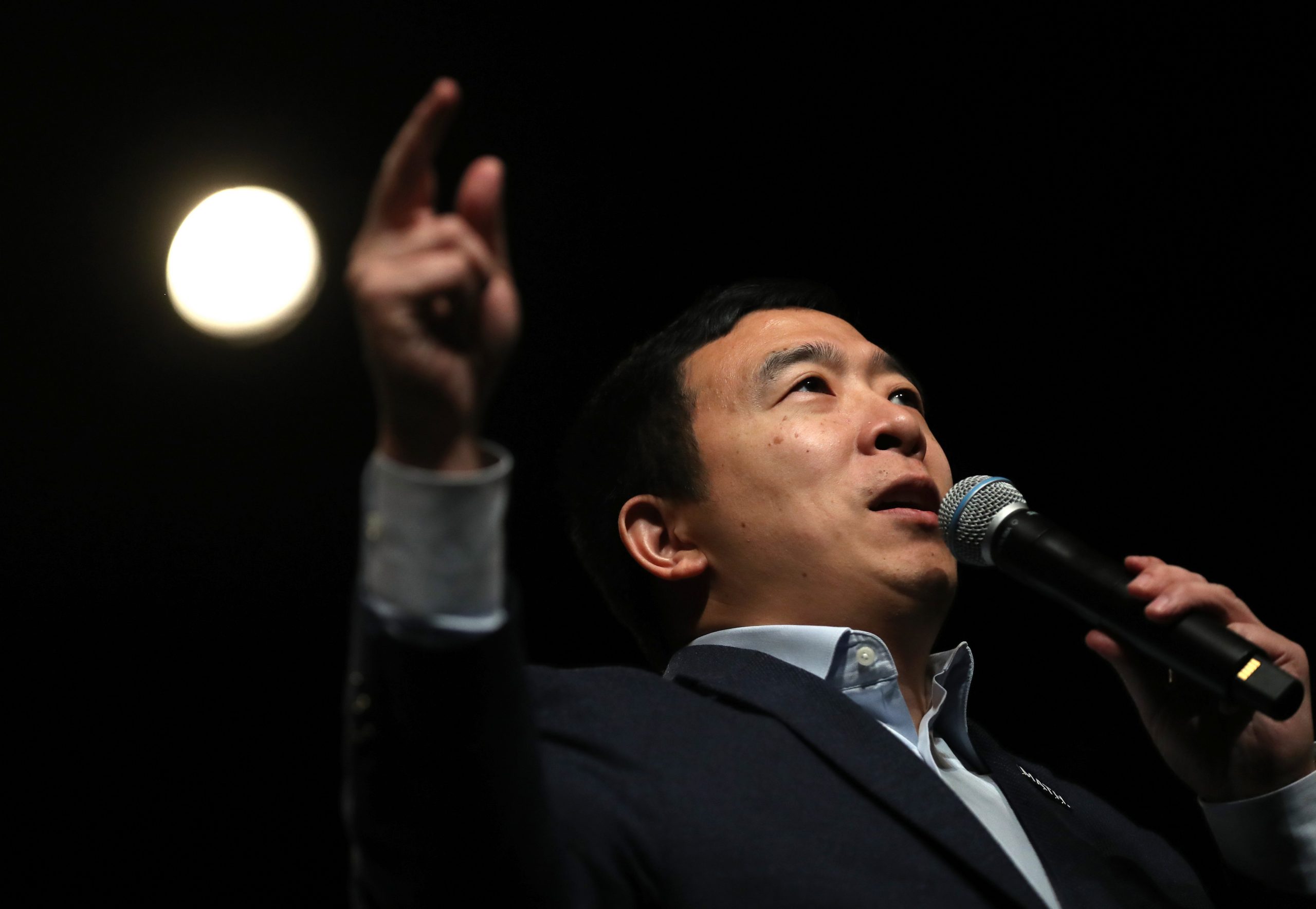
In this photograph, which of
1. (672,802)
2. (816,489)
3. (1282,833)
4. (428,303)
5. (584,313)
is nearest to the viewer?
(428,303)

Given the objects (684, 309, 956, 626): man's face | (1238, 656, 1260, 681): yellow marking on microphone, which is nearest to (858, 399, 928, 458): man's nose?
(684, 309, 956, 626): man's face

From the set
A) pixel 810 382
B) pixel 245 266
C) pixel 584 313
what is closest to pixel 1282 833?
pixel 810 382

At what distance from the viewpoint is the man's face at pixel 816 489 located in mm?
1835

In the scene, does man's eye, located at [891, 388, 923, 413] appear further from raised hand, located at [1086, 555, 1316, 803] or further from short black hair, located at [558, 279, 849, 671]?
raised hand, located at [1086, 555, 1316, 803]

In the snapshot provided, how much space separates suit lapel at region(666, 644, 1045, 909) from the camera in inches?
52.9

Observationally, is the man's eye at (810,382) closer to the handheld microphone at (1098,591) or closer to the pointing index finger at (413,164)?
the handheld microphone at (1098,591)

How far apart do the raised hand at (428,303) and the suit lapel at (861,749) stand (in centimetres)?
69

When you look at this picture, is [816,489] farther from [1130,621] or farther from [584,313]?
[584,313]

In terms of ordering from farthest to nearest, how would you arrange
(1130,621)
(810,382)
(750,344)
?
(750,344), (810,382), (1130,621)

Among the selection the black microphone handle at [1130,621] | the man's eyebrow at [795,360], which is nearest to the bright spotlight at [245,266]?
the man's eyebrow at [795,360]

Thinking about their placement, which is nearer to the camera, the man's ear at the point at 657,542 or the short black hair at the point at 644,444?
the man's ear at the point at 657,542

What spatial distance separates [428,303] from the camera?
0.98 meters

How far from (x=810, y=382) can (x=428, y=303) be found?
3.92ft

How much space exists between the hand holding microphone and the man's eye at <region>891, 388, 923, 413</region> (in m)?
0.48
